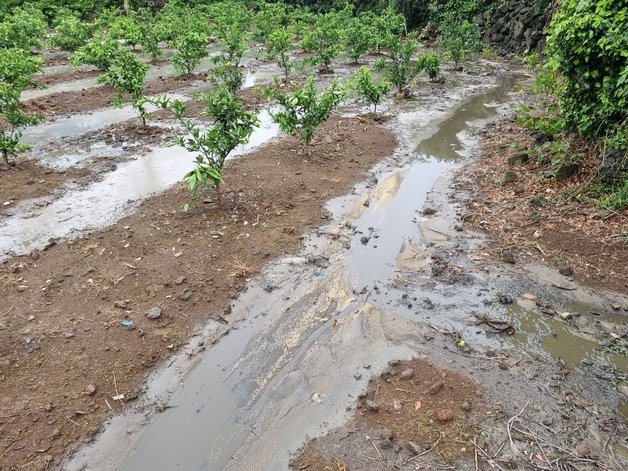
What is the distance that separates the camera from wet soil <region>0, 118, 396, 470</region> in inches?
132

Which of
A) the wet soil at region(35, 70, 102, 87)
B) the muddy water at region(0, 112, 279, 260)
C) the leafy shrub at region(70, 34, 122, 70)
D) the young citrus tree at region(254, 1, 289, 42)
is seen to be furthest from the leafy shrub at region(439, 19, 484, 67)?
the wet soil at region(35, 70, 102, 87)

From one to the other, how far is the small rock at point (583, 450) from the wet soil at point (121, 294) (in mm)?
3050

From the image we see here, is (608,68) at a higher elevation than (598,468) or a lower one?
higher

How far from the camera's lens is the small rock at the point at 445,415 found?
318cm

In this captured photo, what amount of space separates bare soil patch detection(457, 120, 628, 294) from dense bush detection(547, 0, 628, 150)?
50 cm

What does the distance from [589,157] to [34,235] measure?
306 inches

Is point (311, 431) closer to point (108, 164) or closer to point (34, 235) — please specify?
point (34, 235)

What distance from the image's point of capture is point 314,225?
19.6 feet

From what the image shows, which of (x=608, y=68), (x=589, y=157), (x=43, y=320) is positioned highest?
(x=608, y=68)

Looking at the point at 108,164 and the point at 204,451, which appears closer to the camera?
the point at 204,451

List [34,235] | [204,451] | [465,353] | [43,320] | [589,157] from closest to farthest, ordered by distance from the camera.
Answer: [204,451] < [465,353] < [43,320] < [34,235] < [589,157]

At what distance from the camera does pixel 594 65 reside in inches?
251

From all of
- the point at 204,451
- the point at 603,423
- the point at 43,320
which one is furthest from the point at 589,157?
the point at 43,320

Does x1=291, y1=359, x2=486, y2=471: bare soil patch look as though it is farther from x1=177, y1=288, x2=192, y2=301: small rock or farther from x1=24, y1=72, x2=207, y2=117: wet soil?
x1=24, y1=72, x2=207, y2=117: wet soil
